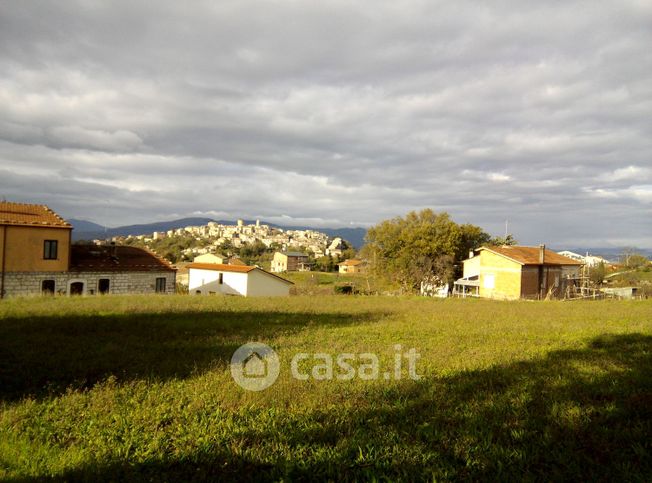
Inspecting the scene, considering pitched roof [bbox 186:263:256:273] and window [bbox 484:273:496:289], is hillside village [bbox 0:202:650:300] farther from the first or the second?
pitched roof [bbox 186:263:256:273]

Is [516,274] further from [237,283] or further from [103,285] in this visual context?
[103,285]

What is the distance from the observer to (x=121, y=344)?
377 inches

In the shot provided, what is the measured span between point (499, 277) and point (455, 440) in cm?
3966

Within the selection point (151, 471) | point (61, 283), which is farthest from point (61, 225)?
point (151, 471)

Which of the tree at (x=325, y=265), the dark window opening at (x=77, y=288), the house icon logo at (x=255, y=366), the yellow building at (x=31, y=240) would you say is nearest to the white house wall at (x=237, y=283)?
the dark window opening at (x=77, y=288)

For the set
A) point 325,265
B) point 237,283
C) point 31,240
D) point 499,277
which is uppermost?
point 31,240

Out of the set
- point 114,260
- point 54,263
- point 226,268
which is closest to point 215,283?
point 226,268

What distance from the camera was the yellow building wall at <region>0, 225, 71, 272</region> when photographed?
27094 mm

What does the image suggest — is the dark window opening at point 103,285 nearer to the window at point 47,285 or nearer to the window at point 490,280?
the window at point 47,285

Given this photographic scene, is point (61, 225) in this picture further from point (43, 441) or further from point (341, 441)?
point (341, 441)

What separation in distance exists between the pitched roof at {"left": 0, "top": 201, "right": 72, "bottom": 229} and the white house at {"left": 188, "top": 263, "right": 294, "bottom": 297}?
1407 cm

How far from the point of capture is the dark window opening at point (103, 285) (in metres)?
30.7

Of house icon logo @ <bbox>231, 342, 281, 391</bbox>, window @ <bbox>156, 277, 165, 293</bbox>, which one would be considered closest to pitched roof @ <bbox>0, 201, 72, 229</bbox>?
window @ <bbox>156, 277, 165, 293</bbox>

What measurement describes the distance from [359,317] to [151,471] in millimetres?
12242
